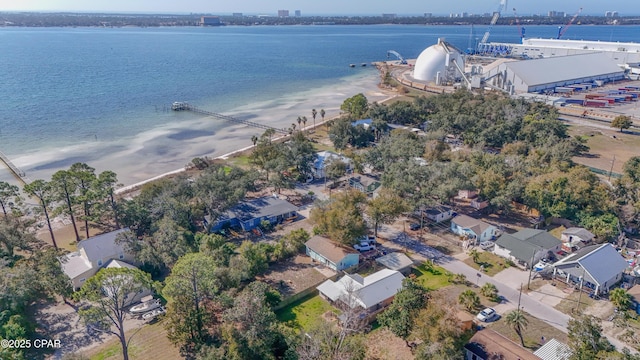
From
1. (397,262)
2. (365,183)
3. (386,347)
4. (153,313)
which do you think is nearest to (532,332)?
(386,347)

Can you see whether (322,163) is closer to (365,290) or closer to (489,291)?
(365,290)

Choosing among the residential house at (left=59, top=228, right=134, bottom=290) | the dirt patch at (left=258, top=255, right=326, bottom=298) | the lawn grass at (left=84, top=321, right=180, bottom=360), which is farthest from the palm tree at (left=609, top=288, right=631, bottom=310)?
the residential house at (left=59, top=228, right=134, bottom=290)

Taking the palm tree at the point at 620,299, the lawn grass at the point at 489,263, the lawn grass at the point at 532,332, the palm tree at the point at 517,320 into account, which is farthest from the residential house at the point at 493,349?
the palm tree at the point at 620,299

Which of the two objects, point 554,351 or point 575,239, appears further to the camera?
point 575,239

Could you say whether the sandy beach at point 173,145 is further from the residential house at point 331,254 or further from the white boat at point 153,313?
the residential house at point 331,254

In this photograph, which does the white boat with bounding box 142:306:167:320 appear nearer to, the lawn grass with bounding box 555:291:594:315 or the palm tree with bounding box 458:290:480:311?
the palm tree with bounding box 458:290:480:311
